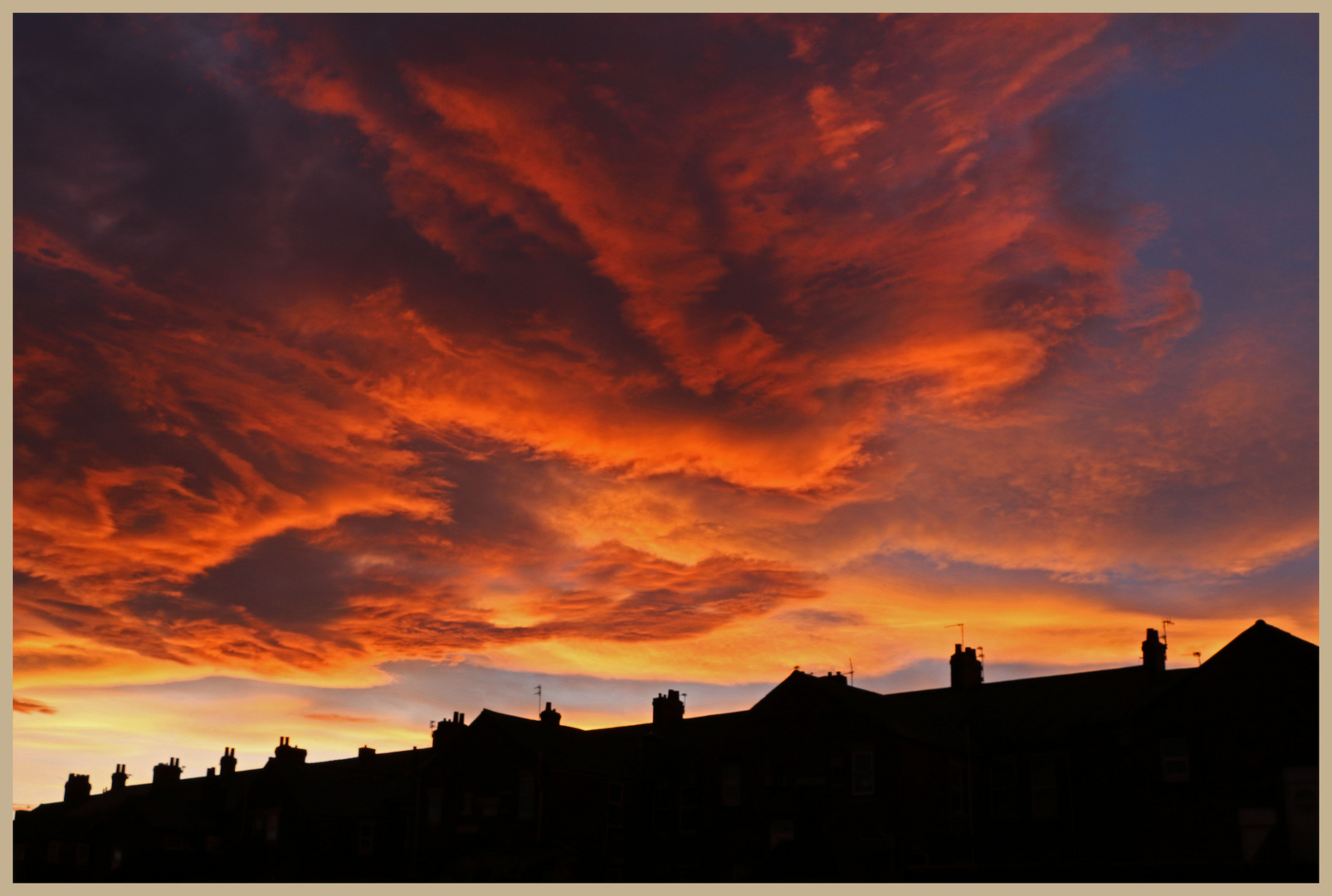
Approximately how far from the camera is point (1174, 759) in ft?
139

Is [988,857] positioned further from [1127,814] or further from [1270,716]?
[1270,716]

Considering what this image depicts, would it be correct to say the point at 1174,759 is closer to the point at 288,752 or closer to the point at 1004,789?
the point at 1004,789

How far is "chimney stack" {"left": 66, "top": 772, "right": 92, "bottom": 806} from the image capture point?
93.2 meters

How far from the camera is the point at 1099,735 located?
4588cm

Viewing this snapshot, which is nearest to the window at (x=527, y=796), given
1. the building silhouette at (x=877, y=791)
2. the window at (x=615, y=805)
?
the building silhouette at (x=877, y=791)

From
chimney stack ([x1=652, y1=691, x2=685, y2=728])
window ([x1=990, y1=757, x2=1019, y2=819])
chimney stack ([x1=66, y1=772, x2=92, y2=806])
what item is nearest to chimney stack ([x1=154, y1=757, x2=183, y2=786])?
chimney stack ([x1=66, y1=772, x2=92, y2=806])

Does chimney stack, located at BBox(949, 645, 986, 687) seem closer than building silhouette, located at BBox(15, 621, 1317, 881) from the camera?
No

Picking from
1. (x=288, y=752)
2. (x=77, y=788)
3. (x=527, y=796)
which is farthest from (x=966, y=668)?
(x=77, y=788)

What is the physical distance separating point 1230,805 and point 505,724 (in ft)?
103

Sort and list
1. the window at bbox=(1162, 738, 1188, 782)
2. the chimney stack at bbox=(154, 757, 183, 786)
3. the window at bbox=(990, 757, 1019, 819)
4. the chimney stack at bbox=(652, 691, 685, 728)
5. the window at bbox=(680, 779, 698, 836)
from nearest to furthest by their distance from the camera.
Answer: the window at bbox=(1162, 738, 1188, 782)
the window at bbox=(990, 757, 1019, 819)
the window at bbox=(680, 779, 698, 836)
the chimney stack at bbox=(652, 691, 685, 728)
the chimney stack at bbox=(154, 757, 183, 786)

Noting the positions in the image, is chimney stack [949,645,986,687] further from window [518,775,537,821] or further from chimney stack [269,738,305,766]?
chimney stack [269,738,305,766]

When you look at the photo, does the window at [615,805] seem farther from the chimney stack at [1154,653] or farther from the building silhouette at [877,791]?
the chimney stack at [1154,653]

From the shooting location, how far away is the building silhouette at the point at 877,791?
133 ft

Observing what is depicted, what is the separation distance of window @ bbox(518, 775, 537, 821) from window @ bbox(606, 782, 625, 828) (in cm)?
332
